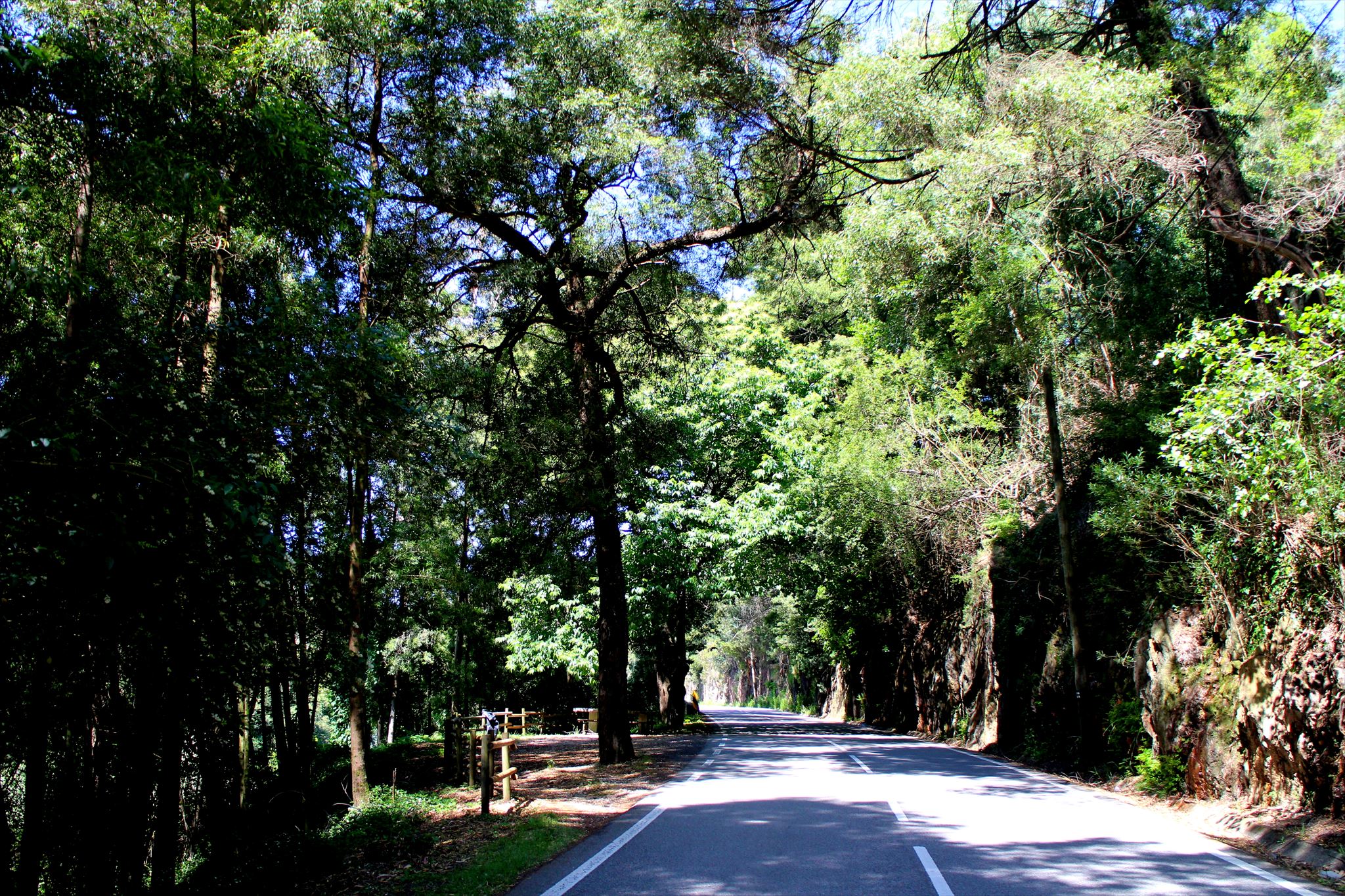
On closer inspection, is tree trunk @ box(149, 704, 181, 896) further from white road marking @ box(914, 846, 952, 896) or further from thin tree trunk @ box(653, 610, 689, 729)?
thin tree trunk @ box(653, 610, 689, 729)

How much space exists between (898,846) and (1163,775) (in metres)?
5.20

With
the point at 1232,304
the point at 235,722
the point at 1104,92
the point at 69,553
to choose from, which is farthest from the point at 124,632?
the point at 1232,304

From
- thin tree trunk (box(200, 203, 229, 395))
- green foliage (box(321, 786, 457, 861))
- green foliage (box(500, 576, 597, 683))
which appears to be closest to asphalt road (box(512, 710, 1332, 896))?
green foliage (box(321, 786, 457, 861))

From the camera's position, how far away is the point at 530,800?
1062 centimetres

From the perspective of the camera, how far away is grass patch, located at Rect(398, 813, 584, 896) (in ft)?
20.0

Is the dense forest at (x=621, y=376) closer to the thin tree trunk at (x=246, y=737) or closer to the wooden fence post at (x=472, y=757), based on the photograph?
the thin tree trunk at (x=246, y=737)

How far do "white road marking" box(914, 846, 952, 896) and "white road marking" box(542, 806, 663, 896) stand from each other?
2.62 m

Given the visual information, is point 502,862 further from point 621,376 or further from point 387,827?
point 621,376

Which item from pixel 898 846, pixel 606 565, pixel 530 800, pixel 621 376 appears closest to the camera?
pixel 898 846

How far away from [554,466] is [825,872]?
9832 millimetres

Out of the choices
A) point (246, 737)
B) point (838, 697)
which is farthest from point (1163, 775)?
point (838, 697)

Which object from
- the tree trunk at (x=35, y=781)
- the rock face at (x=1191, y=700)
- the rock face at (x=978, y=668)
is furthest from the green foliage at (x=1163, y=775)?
the tree trunk at (x=35, y=781)

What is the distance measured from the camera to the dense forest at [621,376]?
534 cm

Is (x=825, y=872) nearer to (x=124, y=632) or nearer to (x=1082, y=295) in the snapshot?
(x=124, y=632)
